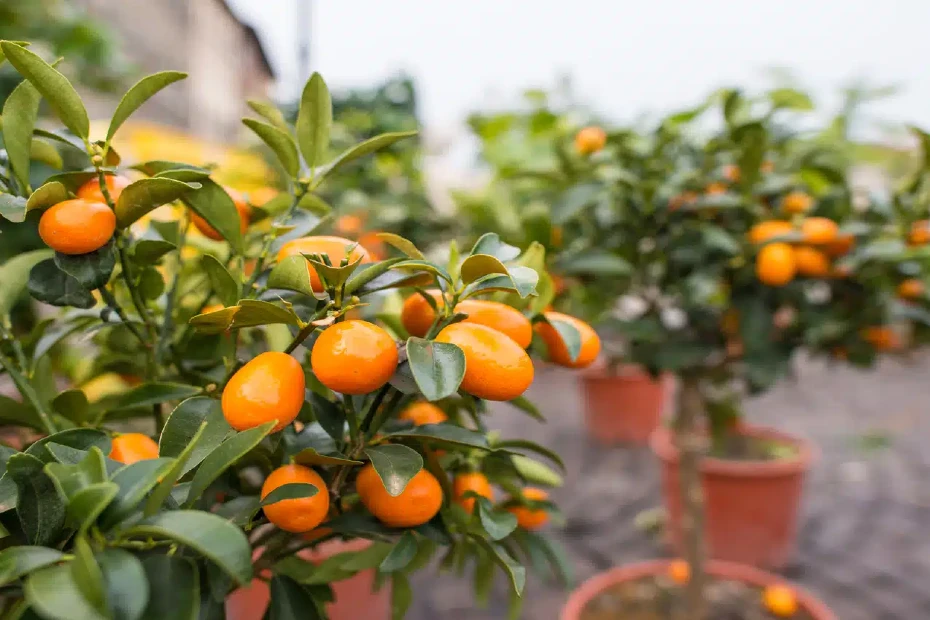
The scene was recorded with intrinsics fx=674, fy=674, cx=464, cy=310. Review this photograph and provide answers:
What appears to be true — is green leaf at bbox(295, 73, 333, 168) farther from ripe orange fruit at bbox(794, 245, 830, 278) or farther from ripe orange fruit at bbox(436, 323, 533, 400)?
ripe orange fruit at bbox(794, 245, 830, 278)

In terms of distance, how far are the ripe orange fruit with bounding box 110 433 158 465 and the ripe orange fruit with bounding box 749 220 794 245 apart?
0.65m

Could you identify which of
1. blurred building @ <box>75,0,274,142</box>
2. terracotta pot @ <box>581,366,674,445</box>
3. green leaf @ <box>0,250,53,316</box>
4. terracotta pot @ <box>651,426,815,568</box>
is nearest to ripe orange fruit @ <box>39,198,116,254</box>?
green leaf @ <box>0,250,53,316</box>

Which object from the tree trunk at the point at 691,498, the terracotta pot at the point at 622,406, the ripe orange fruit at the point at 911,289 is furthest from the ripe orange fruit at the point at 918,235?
→ the terracotta pot at the point at 622,406

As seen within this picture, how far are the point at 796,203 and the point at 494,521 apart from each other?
641mm

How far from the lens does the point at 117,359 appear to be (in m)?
0.56

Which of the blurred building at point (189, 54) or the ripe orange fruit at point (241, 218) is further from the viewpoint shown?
the blurred building at point (189, 54)

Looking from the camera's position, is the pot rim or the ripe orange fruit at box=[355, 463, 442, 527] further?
the pot rim

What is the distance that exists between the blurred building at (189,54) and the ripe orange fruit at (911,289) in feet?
10.9

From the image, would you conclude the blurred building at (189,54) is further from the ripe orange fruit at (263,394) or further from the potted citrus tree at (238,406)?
the ripe orange fruit at (263,394)

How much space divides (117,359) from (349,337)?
12.7 inches

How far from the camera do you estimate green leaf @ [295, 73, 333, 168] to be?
0.45 m

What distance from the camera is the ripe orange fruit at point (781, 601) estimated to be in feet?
3.58

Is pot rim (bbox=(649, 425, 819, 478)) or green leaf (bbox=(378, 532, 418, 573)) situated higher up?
green leaf (bbox=(378, 532, 418, 573))

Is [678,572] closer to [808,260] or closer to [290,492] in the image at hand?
[808,260]
